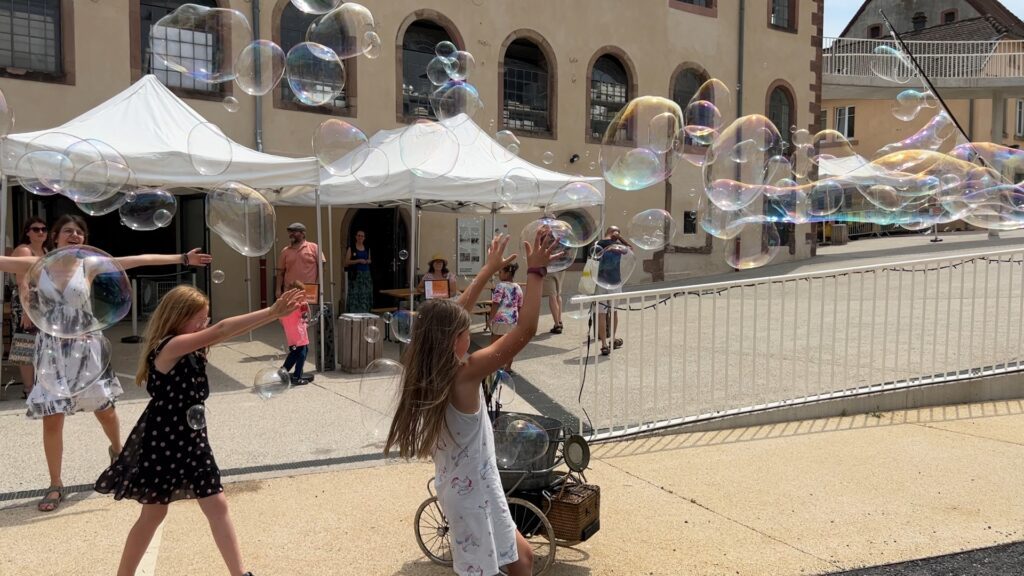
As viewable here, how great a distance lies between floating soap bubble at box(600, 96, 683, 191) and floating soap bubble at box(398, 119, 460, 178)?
2.80m

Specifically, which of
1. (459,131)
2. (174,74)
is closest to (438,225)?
(459,131)

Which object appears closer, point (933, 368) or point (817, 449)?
point (817, 449)

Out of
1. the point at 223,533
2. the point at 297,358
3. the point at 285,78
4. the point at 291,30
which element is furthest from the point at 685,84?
the point at 223,533

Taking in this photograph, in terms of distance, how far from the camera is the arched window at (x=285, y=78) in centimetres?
1293

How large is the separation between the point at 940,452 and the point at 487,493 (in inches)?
165

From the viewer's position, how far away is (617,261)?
22.6 ft

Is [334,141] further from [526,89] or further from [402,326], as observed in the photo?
[526,89]

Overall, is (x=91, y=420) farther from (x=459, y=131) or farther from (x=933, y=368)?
(x=933, y=368)

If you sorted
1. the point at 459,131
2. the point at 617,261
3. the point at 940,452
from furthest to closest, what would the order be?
the point at 459,131 → the point at 617,261 → the point at 940,452

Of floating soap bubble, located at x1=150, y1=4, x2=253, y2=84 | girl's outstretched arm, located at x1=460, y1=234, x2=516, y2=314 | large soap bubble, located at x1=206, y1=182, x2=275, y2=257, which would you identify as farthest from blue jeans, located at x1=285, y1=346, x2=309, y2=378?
girl's outstretched arm, located at x1=460, y1=234, x2=516, y2=314

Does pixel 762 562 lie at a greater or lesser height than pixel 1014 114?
lesser

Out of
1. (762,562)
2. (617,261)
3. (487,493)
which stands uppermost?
(617,261)

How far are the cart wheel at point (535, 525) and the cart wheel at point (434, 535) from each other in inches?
13.1

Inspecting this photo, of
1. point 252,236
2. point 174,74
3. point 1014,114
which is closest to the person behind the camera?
point 252,236
